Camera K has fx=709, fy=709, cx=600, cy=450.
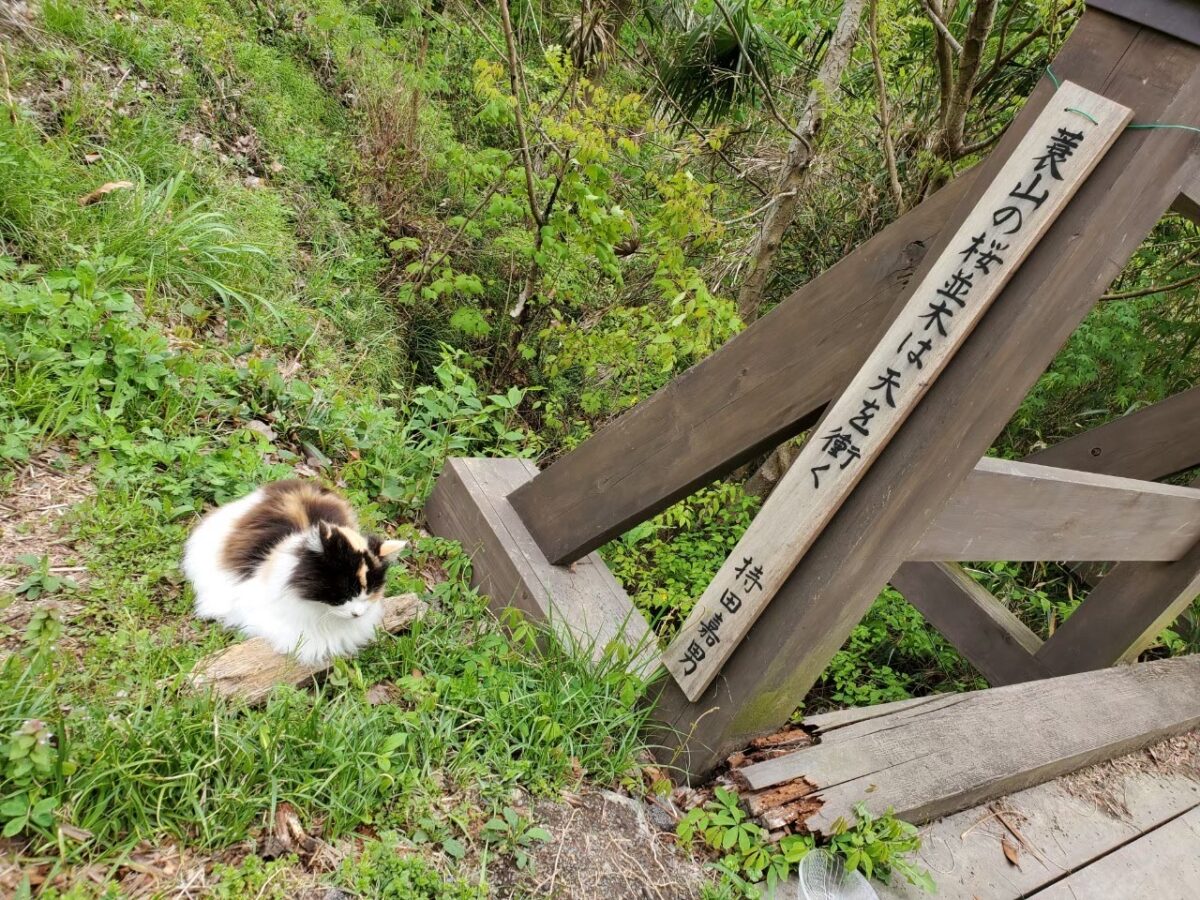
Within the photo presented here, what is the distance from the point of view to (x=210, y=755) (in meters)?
1.50

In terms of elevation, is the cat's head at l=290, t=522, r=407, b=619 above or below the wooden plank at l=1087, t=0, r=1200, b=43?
below

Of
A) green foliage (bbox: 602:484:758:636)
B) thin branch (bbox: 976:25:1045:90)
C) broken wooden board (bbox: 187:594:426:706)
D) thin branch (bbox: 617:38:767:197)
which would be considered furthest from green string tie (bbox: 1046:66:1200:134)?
thin branch (bbox: 617:38:767:197)

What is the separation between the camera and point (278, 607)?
197cm

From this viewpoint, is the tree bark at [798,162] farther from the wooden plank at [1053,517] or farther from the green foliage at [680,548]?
the wooden plank at [1053,517]

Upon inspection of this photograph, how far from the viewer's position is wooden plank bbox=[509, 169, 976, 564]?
1707 millimetres

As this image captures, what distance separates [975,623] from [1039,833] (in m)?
1.32

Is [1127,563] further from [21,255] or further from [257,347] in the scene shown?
[21,255]

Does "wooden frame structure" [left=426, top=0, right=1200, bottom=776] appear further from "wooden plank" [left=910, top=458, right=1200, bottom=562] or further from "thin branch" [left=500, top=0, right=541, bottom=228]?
"thin branch" [left=500, top=0, right=541, bottom=228]

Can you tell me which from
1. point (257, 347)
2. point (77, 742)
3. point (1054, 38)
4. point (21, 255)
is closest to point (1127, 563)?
point (1054, 38)

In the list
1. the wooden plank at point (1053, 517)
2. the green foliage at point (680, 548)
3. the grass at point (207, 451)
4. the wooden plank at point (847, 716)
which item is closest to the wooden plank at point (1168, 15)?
the wooden plank at point (1053, 517)

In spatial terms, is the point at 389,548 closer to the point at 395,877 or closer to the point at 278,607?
the point at 278,607

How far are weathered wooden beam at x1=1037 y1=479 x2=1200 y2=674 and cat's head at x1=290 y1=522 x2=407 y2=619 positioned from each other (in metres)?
2.97

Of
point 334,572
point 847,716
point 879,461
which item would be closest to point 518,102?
point 334,572

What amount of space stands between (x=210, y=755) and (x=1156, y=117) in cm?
232
